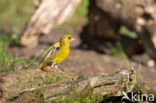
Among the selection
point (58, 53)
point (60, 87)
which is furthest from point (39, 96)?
point (58, 53)

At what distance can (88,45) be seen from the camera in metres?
10.0

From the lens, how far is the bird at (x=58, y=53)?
415 cm

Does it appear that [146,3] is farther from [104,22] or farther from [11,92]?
[11,92]

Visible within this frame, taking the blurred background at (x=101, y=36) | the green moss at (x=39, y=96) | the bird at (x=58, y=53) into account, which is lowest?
the green moss at (x=39, y=96)

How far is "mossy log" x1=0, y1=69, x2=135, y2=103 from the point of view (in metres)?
3.41

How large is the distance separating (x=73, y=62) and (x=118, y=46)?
1515 millimetres

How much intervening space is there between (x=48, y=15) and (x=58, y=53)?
14.1 feet

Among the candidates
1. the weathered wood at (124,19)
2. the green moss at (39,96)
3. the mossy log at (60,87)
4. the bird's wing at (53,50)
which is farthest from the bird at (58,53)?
the weathered wood at (124,19)

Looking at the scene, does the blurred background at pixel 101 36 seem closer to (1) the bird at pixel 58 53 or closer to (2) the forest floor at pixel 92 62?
(2) the forest floor at pixel 92 62

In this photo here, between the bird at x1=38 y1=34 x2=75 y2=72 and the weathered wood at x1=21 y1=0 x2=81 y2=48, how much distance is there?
405 cm

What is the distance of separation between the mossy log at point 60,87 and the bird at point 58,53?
0.45m

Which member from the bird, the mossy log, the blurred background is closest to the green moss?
the mossy log

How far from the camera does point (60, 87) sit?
136 inches

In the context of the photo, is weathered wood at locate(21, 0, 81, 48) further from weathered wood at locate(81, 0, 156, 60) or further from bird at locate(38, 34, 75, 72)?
bird at locate(38, 34, 75, 72)
